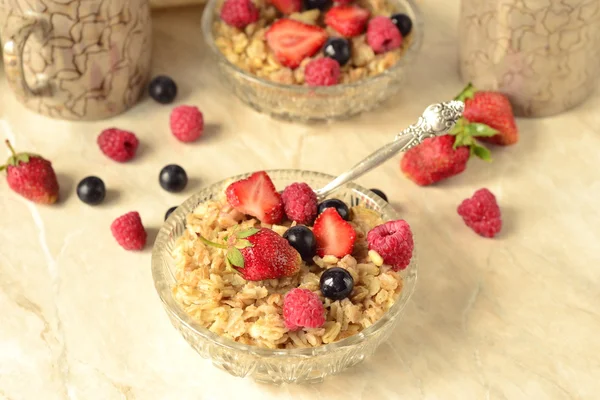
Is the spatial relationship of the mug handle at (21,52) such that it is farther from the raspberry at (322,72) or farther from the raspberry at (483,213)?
the raspberry at (483,213)

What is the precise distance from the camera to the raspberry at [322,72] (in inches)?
62.9

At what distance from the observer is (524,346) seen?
1336mm

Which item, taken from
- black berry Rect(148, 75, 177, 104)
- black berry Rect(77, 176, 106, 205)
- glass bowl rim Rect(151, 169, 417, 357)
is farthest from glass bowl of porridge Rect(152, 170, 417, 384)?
black berry Rect(148, 75, 177, 104)

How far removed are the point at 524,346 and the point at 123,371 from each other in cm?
59

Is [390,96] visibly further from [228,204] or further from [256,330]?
[256,330]

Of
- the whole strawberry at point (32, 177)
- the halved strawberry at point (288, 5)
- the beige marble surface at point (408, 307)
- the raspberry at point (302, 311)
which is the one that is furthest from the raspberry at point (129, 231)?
the halved strawberry at point (288, 5)

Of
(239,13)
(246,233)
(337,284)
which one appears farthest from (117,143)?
(337,284)

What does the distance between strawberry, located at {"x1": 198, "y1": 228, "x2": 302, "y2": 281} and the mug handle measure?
56 centimetres

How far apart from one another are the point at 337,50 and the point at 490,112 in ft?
0.98

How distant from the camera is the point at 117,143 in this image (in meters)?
1.59

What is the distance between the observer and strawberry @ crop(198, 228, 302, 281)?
3.99ft

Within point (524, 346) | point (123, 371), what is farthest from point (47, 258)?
point (524, 346)

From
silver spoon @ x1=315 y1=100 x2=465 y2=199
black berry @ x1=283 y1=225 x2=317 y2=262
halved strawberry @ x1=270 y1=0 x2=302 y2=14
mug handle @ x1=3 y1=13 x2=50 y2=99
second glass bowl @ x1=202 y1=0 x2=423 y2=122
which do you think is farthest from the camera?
halved strawberry @ x1=270 y1=0 x2=302 y2=14

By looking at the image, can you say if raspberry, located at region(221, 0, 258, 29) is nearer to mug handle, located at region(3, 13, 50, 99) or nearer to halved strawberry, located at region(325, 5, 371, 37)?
halved strawberry, located at region(325, 5, 371, 37)
